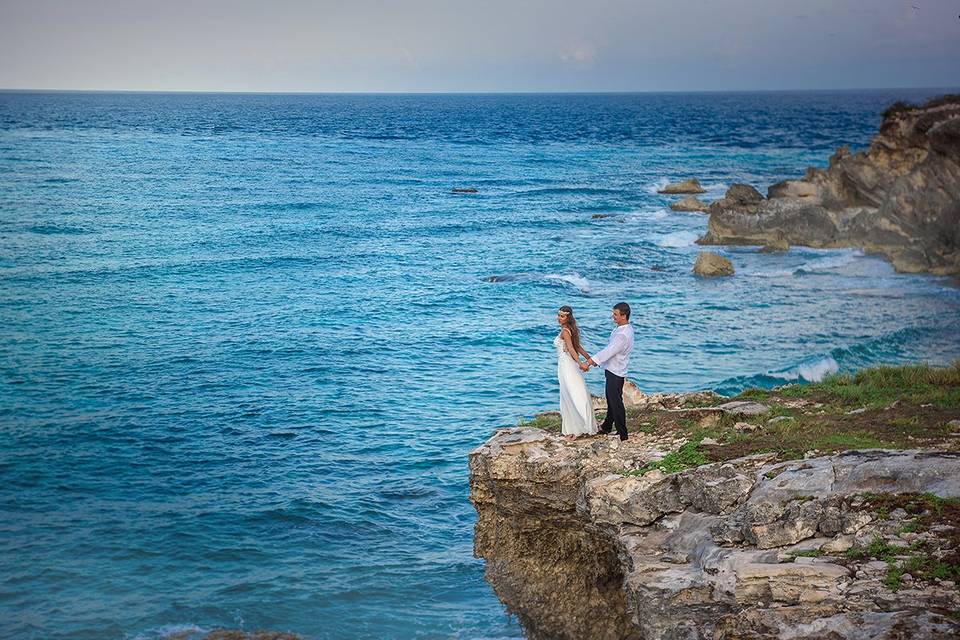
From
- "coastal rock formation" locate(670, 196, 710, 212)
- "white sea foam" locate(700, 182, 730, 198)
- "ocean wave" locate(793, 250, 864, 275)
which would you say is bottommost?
"ocean wave" locate(793, 250, 864, 275)

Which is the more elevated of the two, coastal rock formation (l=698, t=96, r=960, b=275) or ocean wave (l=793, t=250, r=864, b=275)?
coastal rock formation (l=698, t=96, r=960, b=275)

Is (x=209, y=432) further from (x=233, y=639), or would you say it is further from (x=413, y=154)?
(x=413, y=154)

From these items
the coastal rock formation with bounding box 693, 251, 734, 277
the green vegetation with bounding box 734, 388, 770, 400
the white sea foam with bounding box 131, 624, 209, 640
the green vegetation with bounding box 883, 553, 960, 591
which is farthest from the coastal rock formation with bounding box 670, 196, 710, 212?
the green vegetation with bounding box 883, 553, 960, 591

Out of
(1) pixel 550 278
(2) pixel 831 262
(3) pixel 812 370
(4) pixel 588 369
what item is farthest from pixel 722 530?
(2) pixel 831 262

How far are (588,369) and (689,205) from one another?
185 ft

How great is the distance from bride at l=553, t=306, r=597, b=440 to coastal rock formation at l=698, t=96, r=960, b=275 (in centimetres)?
3719

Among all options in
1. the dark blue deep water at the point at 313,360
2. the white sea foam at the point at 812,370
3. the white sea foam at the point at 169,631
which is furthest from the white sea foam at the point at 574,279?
the white sea foam at the point at 169,631

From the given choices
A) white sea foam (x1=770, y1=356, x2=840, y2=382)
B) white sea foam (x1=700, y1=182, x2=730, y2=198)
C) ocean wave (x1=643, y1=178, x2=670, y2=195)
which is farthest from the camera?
ocean wave (x1=643, y1=178, x2=670, y2=195)

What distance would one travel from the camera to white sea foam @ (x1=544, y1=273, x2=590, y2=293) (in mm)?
44938

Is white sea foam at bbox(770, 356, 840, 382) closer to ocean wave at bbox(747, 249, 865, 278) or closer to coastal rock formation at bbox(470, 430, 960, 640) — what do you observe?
ocean wave at bbox(747, 249, 865, 278)

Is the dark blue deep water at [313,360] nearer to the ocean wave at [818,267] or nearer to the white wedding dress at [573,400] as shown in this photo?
the ocean wave at [818,267]

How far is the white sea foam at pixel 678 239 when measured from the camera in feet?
181

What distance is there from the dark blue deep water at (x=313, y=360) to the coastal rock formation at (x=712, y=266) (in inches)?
40.5

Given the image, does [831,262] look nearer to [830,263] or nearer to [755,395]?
[830,263]
